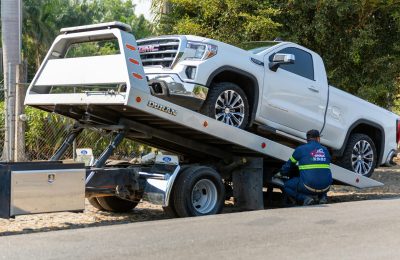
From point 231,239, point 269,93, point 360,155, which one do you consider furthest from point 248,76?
point 360,155

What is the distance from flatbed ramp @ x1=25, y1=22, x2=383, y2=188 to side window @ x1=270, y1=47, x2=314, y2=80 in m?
1.28

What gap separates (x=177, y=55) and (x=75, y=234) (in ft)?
9.38

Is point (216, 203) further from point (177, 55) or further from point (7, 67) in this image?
point (7, 67)

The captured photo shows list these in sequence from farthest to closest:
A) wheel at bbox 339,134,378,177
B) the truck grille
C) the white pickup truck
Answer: wheel at bbox 339,134,378,177 → the truck grille → the white pickup truck

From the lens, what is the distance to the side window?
10008 millimetres

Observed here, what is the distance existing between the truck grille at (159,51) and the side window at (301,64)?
2036mm

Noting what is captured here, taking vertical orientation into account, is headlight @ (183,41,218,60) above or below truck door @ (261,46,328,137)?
above

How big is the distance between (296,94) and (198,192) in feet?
7.63

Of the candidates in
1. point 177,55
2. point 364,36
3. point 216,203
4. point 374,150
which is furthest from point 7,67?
point 364,36

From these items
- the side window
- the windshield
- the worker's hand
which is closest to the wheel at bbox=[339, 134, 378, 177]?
the worker's hand

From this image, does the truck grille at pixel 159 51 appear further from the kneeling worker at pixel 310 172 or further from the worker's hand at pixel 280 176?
the worker's hand at pixel 280 176

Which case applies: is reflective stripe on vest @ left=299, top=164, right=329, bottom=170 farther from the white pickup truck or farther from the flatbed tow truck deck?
the white pickup truck

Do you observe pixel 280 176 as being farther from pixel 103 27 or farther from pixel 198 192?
pixel 103 27

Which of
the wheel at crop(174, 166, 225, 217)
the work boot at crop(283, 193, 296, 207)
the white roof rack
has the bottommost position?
the work boot at crop(283, 193, 296, 207)
